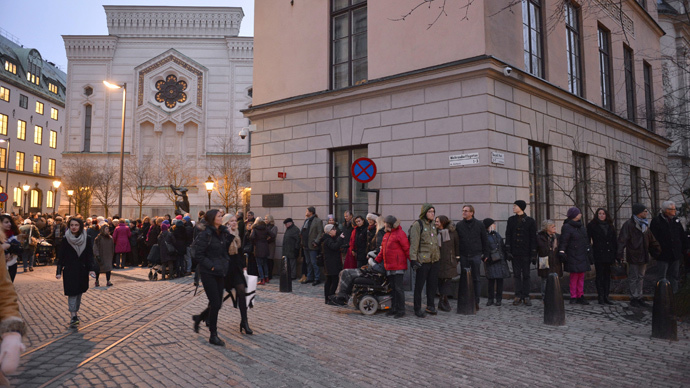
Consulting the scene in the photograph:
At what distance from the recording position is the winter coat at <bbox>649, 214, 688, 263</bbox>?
348 inches

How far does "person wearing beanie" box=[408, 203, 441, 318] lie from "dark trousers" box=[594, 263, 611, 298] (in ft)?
11.6

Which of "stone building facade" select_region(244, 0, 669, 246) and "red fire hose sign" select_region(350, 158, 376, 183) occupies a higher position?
"stone building facade" select_region(244, 0, 669, 246)

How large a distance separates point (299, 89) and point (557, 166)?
8028mm

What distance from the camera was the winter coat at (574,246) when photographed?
8977 millimetres

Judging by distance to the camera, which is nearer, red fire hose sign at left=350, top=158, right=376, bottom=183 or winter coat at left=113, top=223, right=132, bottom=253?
red fire hose sign at left=350, top=158, right=376, bottom=183

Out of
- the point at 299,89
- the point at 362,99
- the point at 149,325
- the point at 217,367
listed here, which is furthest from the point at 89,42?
the point at 217,367

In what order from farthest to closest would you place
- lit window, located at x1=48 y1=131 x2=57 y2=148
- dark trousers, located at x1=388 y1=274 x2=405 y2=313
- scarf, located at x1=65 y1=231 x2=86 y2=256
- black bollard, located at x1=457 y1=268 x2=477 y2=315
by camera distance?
1. lit window, located at x1=48 y1=131 x2=57 y2=148
2. black bollard, located at x1=457 y1=268 x2=477 y2=315
3. dark trousers, located at x1=388 y1=274 x2=405 y2=313
4. scarf, located at x1=65 y1=231 x2=86 y2=256

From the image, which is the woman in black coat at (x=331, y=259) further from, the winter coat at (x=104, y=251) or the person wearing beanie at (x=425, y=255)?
the winter coat at (x=104, y=251)

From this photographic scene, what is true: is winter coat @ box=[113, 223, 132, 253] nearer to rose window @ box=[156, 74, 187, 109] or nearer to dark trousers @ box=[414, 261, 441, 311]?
dark trousers @ box=[414, 261, 441, 311]

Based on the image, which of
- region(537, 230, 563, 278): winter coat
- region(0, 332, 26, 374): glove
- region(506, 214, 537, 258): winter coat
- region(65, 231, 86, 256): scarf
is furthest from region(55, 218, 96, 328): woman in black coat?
region(537, 230, 563, 278): winter coat

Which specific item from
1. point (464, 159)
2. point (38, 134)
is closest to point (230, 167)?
point (464, 159)

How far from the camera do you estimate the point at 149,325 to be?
24.7 feet

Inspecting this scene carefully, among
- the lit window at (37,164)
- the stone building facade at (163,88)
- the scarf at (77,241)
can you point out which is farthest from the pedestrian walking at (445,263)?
the lit window at (37,164)

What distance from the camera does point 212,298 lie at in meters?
6.44
